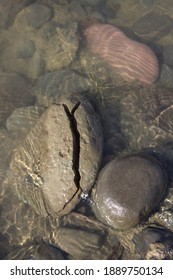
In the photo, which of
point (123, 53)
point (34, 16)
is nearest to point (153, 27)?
point (123, 53)

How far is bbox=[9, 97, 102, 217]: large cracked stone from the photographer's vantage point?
5070 mm

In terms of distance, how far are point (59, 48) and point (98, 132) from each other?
9.55 feet

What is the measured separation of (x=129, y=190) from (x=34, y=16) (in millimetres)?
5200

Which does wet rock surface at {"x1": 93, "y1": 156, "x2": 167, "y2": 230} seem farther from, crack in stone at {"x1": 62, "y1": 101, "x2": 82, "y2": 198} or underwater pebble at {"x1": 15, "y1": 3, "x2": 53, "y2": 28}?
underwater pebble at {"x1": 15, "y1": 3, "x2": 53, "y2": 28}

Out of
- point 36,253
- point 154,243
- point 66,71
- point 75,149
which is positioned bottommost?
point 36,253

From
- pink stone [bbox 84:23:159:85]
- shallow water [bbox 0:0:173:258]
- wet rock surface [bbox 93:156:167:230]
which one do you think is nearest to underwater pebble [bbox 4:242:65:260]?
shallow water [bbox 0:0:173:258]

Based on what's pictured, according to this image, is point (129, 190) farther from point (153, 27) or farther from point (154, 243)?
point (153, 27)

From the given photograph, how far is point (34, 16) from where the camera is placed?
26.2 feet

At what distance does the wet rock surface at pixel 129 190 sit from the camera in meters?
5.00

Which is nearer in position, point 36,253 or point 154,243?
point 154,243

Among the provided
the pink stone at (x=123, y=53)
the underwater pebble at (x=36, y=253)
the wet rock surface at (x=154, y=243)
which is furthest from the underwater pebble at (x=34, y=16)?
the wet rock surface at (x=154, y=243)

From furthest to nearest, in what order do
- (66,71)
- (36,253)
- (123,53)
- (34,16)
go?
1. (34,16)
2. (123,53)
3. (66,71)
4. (36,253)

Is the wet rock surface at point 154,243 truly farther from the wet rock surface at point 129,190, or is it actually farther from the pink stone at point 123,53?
the pink stone at point 123,53

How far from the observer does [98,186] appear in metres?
5.34
